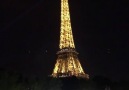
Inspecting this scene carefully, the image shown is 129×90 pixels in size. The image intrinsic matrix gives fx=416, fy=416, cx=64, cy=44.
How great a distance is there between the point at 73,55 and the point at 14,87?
30036 mm

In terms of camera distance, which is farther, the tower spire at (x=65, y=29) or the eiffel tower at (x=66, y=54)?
the tower spire at (x=65, y=29)

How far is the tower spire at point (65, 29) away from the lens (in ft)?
223

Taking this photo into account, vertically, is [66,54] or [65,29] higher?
[65,29]

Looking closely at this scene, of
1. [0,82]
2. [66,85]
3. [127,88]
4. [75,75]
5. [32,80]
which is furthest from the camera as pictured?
[75,75]

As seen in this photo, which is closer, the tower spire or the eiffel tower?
the eiffel tower

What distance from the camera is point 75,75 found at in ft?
214

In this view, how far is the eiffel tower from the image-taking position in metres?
65.9

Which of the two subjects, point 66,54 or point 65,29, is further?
point 65,29

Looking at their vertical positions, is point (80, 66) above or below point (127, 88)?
above

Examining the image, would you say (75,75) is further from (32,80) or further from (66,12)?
(32,80)

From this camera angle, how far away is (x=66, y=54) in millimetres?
67000

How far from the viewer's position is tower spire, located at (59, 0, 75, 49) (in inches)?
2675

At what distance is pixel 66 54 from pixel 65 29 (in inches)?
176

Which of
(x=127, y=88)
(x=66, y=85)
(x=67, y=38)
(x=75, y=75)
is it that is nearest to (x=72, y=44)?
(x=67, y=38)
